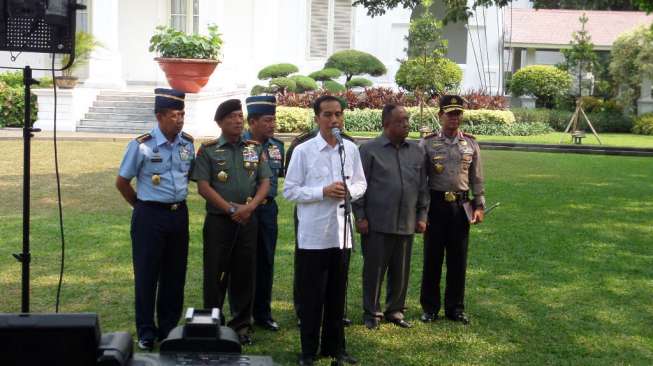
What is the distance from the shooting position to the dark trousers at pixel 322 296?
6.32 m

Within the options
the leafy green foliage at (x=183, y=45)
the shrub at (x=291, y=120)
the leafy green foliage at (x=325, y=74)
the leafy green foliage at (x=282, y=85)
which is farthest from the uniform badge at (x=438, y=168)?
the leafy green foliage at (x=325, y=74)

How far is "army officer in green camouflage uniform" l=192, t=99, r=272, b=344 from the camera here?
663 centimetres

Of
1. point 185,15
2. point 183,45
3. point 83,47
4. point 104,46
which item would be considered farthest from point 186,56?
point 185,15

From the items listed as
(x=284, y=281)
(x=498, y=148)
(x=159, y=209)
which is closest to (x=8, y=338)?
(x=159, y=209)

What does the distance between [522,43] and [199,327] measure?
112 feet

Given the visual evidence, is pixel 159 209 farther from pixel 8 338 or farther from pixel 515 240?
pixel 515 240

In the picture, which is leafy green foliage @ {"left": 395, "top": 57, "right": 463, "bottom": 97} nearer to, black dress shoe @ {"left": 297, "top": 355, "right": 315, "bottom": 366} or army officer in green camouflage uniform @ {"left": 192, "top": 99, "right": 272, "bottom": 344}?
army officer in green camouflage uniform @ {"left": 192, "top": 99, "right": 272, "bottom": 344}

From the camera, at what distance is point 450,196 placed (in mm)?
7508

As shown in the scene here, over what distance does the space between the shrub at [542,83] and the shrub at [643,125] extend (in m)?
2.95

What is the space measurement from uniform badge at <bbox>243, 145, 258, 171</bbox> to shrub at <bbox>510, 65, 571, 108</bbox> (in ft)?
89.8

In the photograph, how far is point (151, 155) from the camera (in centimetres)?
643

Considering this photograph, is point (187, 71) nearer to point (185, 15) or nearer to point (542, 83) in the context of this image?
point (185, 15)

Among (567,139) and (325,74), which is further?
(325,74)

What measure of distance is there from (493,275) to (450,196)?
1.90 m
